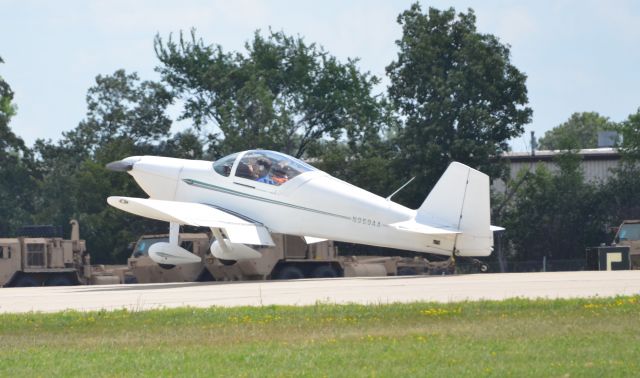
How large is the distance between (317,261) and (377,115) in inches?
1082

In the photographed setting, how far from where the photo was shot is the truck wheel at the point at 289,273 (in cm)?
3019

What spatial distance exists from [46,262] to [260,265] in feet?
22.1

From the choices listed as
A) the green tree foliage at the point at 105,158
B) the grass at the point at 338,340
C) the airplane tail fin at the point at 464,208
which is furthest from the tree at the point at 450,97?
the grass at the point at 338,340

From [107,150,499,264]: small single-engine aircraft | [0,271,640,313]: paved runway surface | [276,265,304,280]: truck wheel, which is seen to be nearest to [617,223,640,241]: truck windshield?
[107,150,499,264]: small single-engine aircraft

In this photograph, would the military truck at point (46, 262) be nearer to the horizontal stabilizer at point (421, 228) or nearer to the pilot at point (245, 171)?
the pilot at point (245, 171)

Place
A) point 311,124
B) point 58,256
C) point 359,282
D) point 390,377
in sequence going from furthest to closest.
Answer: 1. point 311,124
2. point 58,256
3. point 359,282
4. point 390,377

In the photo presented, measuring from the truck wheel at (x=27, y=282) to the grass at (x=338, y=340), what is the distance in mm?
14637

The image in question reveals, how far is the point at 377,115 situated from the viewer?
57812 mm

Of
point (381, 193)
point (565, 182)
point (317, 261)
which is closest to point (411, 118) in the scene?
point (381, 193)

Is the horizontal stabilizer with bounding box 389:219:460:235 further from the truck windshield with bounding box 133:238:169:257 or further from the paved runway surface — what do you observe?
the truck windshield with bounding box 133:238:169:257

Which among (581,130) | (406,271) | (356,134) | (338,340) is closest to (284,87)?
(356,134)

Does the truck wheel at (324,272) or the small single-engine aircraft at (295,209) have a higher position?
the small single-engine aircraft at (295,209)

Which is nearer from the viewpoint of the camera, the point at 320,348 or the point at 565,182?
the point at 320,348

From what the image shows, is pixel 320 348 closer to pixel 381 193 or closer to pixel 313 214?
pixel 313 214
